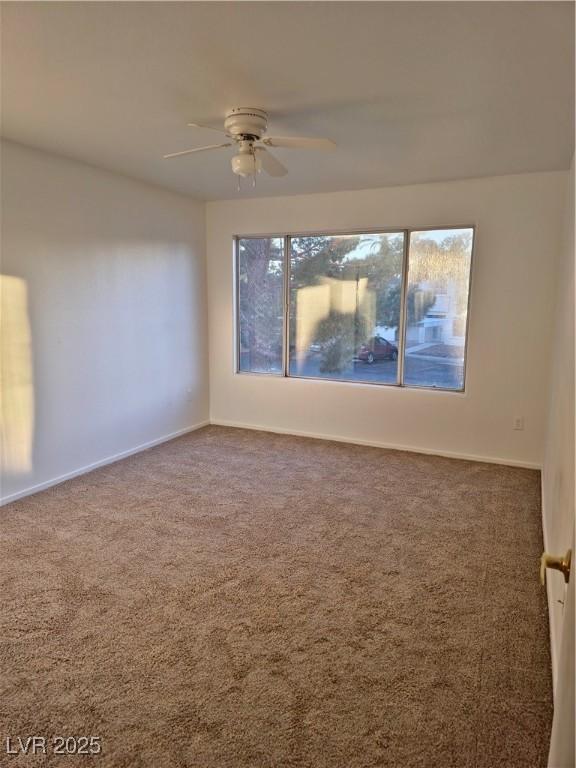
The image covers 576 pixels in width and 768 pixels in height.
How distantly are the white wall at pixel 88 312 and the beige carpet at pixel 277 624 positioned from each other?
0.54m

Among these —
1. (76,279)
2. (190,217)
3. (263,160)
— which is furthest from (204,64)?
(190,217)

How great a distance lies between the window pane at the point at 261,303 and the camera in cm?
515

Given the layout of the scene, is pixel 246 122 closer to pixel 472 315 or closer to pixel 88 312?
pixel 88 312

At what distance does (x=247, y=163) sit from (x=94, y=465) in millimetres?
2775

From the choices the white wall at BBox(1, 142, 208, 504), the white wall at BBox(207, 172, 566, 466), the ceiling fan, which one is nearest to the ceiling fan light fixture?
the ceiling fan

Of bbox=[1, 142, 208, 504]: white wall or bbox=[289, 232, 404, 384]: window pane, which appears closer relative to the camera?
bbox=[1, 142, 208, 504]: white wall

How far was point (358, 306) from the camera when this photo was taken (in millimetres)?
4820

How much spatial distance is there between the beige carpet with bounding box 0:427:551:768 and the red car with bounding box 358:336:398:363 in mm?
1442

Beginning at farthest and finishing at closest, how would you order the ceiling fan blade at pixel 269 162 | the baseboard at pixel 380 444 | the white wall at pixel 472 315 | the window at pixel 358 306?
the window at pixel 358 306 → the baseboard at pixel 380 444 → the white wall at pixel 472 315 → the ceiling fan blade at pixel 269 162

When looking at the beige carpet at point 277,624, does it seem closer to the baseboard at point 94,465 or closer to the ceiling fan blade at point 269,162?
the baseboard at point 94,465

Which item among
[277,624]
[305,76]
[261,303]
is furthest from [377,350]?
[277,624]

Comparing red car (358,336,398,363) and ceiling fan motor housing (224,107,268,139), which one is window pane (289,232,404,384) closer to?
red car (358,336,398,363)

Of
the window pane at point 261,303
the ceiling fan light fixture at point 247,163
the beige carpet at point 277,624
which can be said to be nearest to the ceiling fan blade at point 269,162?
the ceiling fan light fixture at point 247,163

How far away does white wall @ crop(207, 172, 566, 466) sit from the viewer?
3953mm
